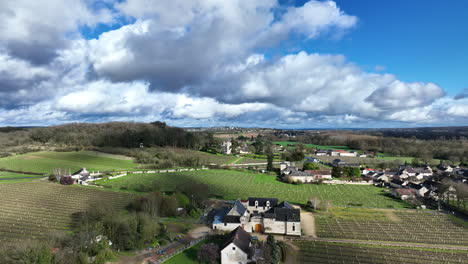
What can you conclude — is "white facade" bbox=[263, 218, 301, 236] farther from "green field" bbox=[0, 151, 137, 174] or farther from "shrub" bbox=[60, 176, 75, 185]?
"green field" bbox=[0, 151, 137, 174]

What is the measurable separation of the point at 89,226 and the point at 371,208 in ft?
153

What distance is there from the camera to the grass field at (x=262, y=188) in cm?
5128

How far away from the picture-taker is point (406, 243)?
31.6 metres

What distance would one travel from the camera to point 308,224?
38.3m

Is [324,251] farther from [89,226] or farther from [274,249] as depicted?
[89,226]

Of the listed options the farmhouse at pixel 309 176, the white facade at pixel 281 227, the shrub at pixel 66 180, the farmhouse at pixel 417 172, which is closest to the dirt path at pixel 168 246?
the white facade at pixel 281 227

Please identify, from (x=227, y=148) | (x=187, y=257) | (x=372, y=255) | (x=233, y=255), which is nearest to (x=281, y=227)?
(x=233, y=255)

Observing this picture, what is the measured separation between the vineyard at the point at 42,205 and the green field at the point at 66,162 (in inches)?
833

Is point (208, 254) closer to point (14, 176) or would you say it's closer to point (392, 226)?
point (392, 226)

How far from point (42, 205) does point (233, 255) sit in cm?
3795

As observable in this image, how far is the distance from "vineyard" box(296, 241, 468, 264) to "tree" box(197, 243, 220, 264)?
9.43m

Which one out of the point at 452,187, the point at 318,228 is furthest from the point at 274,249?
the point at 452,187

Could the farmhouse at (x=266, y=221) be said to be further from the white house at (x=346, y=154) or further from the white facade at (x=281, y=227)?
the white house at (x=346, y=154)

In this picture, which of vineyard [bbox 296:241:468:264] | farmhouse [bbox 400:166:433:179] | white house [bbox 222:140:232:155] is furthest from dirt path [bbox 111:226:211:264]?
white house [bbox 222:140:232:155]
